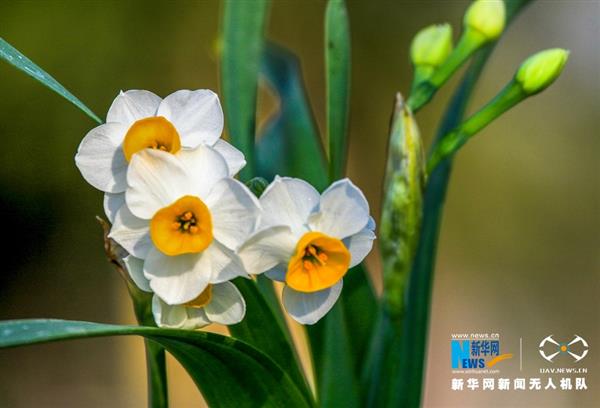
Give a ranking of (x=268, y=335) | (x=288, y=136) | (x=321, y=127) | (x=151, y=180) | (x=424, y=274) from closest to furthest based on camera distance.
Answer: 1. (x=151, y=180)
2. (x=268, y=335)
3. (x=424, y=274)
4. (x=288, y=136)
5. (x=321, y=127)

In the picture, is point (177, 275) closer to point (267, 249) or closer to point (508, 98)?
point (267, 249)

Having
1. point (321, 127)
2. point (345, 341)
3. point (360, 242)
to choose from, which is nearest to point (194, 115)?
point (360, 242)

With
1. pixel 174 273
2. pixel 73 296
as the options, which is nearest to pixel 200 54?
pixel 73 296

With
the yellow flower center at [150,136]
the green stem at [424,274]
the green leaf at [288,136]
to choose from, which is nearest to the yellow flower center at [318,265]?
the yellow flower center at [150,136]

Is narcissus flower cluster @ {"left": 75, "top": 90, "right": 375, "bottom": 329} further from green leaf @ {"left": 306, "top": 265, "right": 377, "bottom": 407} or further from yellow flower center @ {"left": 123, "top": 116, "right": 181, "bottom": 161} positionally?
green leaf @ {"left": 306, "top": 265, "right": 377, "bottom": 407}
